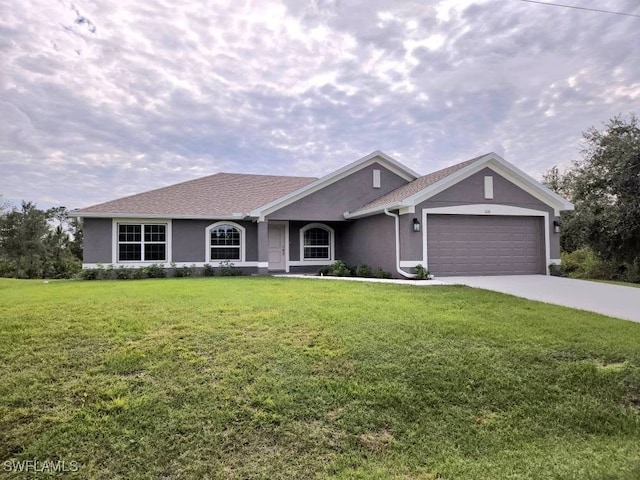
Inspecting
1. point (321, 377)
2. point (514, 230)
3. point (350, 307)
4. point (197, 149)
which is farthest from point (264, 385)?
point (197, 149)

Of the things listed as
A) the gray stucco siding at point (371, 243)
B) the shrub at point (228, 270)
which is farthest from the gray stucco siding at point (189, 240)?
the gray stucco siding at point (371, 243)

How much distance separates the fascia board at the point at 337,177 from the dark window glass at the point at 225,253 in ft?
8.51

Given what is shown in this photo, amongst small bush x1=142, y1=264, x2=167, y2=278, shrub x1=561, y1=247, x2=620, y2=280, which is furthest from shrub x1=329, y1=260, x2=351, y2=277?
shrub x1=561, y1=247, x2=620, y2=280

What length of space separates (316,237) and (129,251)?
812 centimetres

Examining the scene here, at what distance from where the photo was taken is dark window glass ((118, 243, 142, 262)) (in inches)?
666

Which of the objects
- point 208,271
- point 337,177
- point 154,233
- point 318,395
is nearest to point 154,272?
point 154,233

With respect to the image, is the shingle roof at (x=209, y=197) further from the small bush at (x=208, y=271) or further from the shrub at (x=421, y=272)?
the shrub at (x=421, y=272)

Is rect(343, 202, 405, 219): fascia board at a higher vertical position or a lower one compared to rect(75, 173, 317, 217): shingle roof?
lower

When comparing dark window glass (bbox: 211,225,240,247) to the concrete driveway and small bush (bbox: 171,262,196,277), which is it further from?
the concrete driveway

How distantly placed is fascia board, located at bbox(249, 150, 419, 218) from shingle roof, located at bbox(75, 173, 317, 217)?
200cm

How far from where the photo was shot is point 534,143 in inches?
819

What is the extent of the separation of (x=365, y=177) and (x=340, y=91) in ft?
12.4

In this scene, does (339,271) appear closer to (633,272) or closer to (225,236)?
(225,236)

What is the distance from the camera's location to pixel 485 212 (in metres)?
14.9
